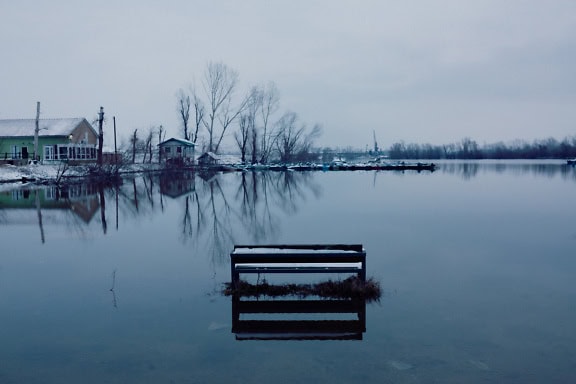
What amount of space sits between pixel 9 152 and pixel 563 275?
169 ft

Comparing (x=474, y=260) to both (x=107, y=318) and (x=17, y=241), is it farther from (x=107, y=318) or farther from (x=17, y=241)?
(x=17, y=241)

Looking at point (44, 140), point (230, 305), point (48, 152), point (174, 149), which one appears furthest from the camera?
point (174, 149)

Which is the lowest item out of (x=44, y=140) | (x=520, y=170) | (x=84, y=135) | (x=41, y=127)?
(x=520, y=170)

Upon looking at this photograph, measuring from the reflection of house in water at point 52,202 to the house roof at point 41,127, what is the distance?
22.5 meters

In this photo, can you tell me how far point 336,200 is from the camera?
2438 cm

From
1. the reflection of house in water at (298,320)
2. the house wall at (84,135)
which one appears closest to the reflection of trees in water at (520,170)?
the house wall at (84,135)

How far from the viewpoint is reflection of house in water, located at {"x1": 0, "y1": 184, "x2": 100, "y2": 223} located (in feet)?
62.1

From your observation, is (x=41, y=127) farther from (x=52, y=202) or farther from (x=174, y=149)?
(x=52, y=202)

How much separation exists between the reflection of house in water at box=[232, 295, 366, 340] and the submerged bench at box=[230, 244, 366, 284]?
516 millimetres

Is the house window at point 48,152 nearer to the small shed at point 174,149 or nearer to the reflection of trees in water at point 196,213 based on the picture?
the small shed at point 174,149

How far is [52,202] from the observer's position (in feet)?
75.7

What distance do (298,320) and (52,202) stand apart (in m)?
19.7

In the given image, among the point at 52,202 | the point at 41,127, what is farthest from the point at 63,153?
the point at 52,202

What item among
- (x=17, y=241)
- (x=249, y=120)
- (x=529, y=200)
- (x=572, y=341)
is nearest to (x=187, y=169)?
(x=249, y=120)
